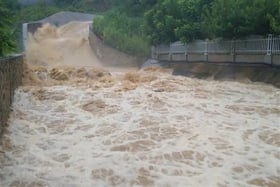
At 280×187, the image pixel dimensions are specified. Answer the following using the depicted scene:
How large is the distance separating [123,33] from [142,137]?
20091 mm

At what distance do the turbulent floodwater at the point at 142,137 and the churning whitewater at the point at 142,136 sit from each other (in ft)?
0.05

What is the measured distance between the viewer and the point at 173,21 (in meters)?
20.3

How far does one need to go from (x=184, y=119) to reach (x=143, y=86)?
3.80 m

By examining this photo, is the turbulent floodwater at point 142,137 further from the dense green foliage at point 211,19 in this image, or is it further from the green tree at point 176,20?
the green tree at point 176,20

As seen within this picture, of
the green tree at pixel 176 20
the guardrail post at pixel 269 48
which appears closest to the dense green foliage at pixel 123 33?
the green tree at pixel 176 20

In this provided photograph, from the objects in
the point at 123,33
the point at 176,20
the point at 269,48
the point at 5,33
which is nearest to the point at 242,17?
→ the point at 269,48

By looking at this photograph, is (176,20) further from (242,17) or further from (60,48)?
(60,48)

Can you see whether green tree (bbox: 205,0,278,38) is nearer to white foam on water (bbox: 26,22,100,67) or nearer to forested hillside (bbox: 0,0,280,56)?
forested hillside (bbox: 0,0,280,56)

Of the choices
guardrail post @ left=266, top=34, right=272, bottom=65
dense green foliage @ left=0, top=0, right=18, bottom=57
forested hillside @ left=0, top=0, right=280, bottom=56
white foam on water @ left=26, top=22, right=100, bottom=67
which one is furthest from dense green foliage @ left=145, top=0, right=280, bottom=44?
dense green foliage @ left=0, top=0, right=18, bottom=57

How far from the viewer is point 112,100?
34.2ft

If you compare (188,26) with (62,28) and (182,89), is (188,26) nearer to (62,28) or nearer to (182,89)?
(182,89)

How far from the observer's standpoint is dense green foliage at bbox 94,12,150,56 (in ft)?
85.4

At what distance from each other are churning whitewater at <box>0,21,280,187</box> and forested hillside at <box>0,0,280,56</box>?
76.1 inches

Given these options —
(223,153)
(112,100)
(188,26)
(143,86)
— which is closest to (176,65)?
(188,26)
